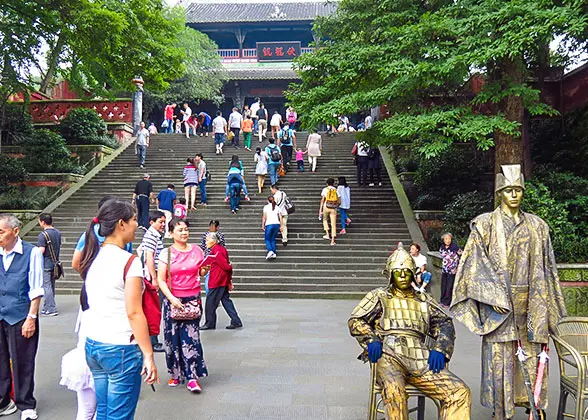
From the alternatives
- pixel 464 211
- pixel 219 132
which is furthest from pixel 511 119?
pixel 219 132

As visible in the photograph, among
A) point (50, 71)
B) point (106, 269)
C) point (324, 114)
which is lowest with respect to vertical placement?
point (106, 269)

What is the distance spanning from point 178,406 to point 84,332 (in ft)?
5.35

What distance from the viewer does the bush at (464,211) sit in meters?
10.7

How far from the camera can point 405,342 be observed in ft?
11.0

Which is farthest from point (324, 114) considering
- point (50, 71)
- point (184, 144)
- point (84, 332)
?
point (50, 71)

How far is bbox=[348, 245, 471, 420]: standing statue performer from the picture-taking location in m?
3.08

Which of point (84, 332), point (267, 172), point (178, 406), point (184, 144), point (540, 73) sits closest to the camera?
point (84, 332)

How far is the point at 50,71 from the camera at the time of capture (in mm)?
17234

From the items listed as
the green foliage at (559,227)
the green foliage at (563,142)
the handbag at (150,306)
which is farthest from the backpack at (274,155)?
the handbag at (150,306)

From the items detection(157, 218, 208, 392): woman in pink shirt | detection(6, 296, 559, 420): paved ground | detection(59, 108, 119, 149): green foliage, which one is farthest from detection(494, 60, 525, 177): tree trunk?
detection(59, 108, 119, 149): green foliage

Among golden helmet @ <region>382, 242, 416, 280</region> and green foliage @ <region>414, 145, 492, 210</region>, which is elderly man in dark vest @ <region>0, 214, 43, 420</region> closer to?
golden helmet @ <region>382, 242, 416, 280</region>

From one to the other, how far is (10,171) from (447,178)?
12631mm

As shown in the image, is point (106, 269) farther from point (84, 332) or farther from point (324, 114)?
point (324, 114)

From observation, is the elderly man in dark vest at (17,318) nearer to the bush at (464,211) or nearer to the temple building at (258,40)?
the bush at (464,211)
